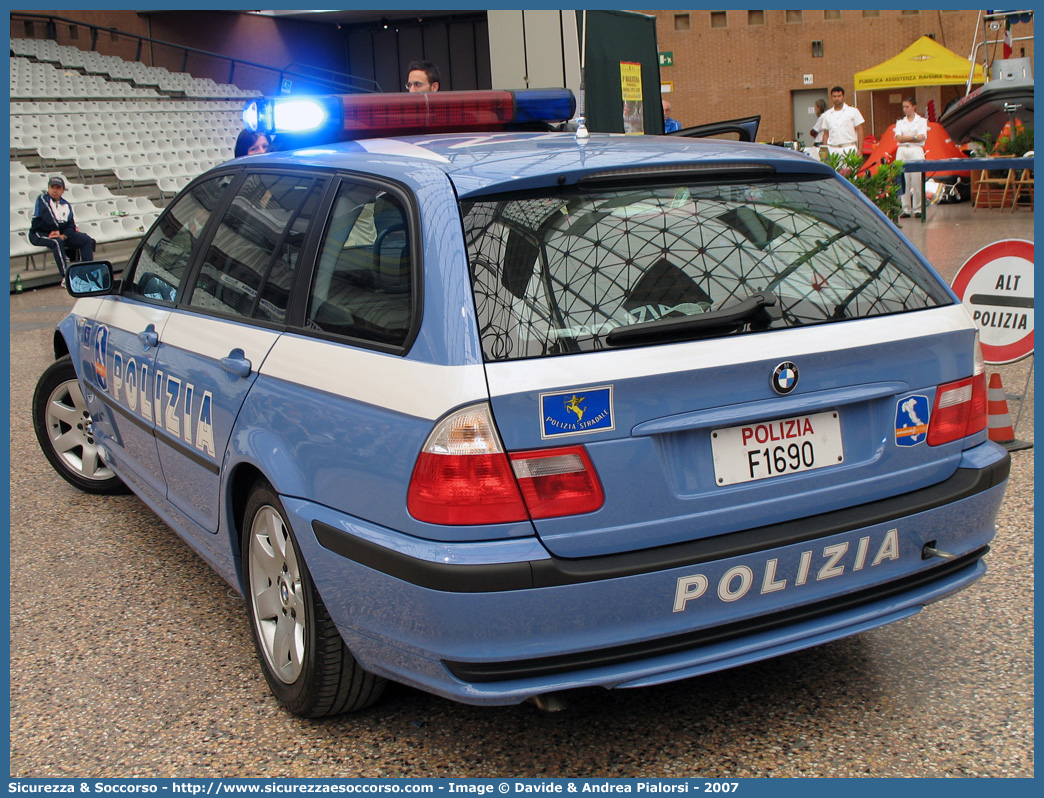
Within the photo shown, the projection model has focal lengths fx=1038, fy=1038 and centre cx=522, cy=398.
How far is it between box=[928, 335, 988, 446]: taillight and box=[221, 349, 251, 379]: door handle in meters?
1.92

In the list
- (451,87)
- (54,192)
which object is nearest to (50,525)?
(54,192)

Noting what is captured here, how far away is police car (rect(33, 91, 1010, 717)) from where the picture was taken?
2.34m

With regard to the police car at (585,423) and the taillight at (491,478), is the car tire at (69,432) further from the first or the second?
the taillight at (491,478)

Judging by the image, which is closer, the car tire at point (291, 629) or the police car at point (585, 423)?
the police car at point (585, 423)

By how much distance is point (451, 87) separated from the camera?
3725 cm

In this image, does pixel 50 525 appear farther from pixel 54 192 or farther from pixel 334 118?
pixel 54 192

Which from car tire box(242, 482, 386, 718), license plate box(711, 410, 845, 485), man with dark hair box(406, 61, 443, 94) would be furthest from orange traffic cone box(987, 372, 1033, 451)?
man with dark hair box(406, 61, 443, 94)

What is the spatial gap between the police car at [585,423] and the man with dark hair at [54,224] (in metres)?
13.6

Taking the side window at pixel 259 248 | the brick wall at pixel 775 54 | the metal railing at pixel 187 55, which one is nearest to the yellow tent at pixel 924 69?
the brick wall at pixel 775 54

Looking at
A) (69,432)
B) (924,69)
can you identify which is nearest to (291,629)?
(69,432)

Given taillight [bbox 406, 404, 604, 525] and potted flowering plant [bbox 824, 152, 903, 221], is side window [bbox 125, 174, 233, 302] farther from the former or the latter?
potted flowering plant [bbox 824, 152, 903, 221]

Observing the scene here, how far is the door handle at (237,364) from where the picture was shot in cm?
306

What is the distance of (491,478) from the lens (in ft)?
7.61

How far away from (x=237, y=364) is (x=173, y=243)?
47.8 inches
